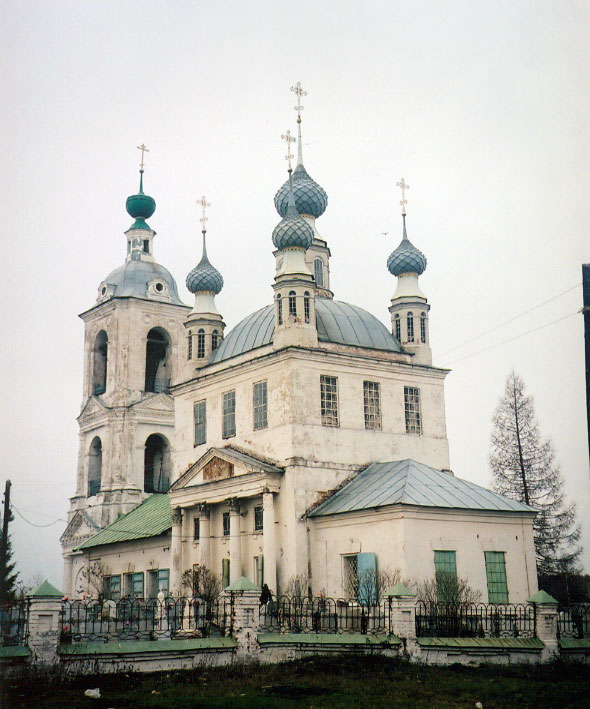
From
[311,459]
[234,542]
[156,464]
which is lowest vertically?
[234,542]

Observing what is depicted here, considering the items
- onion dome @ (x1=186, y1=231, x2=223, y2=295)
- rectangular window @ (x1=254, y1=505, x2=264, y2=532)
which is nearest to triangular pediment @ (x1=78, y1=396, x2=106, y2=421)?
onion dome @ (x1=186, y1=231, x2=223, y2=295)

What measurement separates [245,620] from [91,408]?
105 feet

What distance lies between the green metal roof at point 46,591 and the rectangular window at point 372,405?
15466 millimetres

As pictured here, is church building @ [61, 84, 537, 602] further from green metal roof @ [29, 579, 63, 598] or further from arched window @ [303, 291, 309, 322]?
green metal roof @ [29, 579, 63, 598]

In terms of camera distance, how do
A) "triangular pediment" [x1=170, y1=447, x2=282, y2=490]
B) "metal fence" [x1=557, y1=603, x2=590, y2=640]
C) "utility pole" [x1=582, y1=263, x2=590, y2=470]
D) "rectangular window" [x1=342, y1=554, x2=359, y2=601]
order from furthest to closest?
"triangular pediment" [x1=170, y1=447, x2=282, y2=490] < "rectangular window" [x1=342, y1=554, x2=359, y2=601] < "metal fence" [x1=557, y1=603, x2=590, y2=640] < "utility pole" [x1=582, y1=263, x2=590, y2=470]

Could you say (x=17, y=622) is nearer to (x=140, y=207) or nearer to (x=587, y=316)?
(x=587, y=316)

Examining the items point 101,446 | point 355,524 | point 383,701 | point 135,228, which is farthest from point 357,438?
point 135,228

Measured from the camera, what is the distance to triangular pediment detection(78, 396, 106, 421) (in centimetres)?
4984

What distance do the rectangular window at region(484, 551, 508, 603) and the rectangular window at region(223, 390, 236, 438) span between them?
10101mm

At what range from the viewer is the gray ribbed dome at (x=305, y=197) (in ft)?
126

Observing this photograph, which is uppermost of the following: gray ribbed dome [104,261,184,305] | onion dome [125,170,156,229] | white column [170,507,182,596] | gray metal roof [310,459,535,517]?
onion dome [125,170,156,229]

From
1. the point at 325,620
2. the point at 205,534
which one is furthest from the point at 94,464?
the point at 325,620

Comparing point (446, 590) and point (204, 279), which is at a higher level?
point (204, 279)

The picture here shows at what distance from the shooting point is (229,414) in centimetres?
3394
